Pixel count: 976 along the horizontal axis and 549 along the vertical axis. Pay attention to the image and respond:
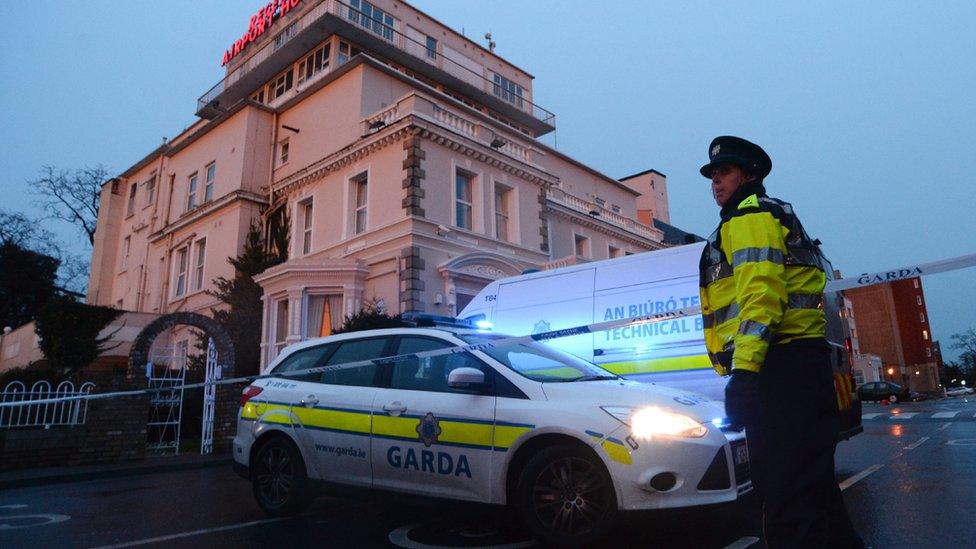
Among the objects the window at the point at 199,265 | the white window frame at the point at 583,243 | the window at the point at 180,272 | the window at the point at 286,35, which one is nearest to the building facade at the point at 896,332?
the white window frame at the point at 583,243

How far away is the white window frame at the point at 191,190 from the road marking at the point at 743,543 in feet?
87.0

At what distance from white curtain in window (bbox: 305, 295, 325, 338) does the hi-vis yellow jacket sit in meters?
16.8

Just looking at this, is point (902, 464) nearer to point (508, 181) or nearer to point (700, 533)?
point (700, 533)

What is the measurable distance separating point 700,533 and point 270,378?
4.03 m

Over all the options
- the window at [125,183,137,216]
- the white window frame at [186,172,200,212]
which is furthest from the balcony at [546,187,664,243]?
the window at [125,183,137,216]

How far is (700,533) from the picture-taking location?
433cm

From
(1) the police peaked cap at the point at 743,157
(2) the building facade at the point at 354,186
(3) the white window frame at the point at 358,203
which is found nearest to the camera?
(1) the police peaked cap at the point at 743,157

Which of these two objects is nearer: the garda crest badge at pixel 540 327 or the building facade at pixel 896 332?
the garda crest badge at pixel 540 327

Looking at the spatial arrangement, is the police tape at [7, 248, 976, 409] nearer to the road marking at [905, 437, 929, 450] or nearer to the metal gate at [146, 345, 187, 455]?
the road marking at [905, 437, 929, 450]

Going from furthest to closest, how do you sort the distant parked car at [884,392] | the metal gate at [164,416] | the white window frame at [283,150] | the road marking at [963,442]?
the distant parked car at [884,392] → the white window frame at [283,150] → the metal gate at [164,416] → the road marking at [963,442]

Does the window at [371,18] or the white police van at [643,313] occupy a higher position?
the window at [371,18]

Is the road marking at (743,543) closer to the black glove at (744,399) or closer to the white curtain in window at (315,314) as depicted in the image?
the black glove at (744,399)

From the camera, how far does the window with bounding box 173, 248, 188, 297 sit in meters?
25.5

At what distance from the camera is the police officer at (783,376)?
2.56 meters
